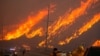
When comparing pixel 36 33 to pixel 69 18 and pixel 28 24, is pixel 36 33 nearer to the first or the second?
pixel 28 24

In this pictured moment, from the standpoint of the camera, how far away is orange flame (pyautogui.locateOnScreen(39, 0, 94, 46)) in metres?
2.82

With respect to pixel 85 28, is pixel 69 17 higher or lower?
higher

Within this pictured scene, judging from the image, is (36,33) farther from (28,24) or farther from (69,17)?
(69,17)

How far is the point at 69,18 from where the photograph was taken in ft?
9.55

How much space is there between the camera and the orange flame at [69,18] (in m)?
2.82

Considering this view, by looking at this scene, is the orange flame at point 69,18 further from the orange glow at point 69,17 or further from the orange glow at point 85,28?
the orange glow at point 85,28

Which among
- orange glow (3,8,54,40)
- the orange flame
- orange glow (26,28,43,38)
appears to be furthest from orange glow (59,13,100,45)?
orange glow (3,8,54,40)

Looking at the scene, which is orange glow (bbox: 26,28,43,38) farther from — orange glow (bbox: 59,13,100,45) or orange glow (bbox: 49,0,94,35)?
orange glow (bbox: 59,13,100,45)

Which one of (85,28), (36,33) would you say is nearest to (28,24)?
(36,33)

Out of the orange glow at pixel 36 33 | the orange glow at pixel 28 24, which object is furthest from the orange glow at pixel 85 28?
the orange glow at pixel 28 24

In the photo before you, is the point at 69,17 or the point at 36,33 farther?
the point at 69,17

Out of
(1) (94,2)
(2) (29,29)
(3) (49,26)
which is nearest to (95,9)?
(1) (94,2)

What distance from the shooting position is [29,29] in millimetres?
2805

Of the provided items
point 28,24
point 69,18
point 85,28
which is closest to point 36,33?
point 28,24
